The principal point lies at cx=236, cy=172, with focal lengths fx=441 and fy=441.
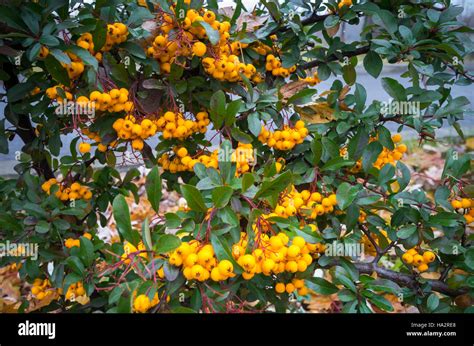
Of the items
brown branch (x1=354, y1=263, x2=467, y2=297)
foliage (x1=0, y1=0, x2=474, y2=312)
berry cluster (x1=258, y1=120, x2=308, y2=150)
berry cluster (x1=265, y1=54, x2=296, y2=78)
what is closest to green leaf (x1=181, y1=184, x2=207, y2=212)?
foliage (x1=0, y1=0, x2=474, y2=312)

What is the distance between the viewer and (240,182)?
84cm

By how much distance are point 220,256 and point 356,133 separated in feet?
1.80

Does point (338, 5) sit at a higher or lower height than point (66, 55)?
higher

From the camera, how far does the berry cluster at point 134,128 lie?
1009mm

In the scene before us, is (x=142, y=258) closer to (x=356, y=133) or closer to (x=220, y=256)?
(x=220, y=256)

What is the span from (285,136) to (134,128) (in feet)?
1.19

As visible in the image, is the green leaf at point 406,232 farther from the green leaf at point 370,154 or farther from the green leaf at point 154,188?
the green leaf at point 154,188

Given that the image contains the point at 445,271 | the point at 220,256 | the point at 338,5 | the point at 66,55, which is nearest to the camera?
the point at 220,256

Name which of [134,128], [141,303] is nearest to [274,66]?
[134,128]

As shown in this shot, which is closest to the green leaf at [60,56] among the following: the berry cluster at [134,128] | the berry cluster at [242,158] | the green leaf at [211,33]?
the berry cluster at [134,128]

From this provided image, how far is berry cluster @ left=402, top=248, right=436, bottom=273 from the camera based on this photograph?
103cm

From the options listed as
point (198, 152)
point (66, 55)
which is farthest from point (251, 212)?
point (66, 55)
